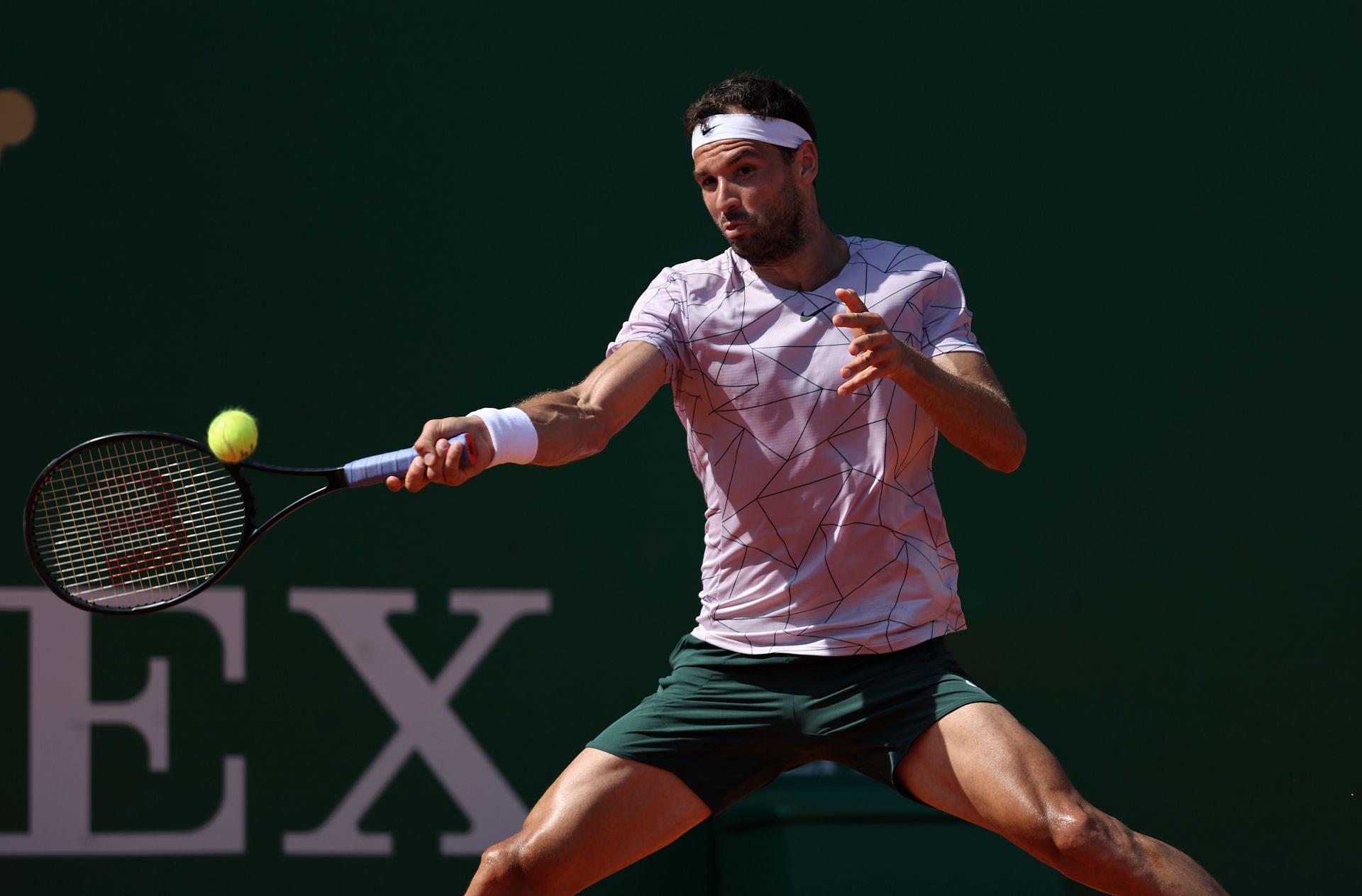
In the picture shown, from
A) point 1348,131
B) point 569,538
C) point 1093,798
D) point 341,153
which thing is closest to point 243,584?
point 569,538

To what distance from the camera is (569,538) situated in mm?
4102

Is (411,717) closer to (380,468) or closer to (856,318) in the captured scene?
(380,468)

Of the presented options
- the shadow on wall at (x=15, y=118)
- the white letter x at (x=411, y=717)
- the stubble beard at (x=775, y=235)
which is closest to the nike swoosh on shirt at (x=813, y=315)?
the stubble beard at (x=775, y=235)

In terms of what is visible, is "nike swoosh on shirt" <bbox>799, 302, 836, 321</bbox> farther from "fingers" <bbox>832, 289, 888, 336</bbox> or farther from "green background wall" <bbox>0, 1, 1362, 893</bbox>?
"green background wall" <bbox>0, 1, 1362, 893</bbox>

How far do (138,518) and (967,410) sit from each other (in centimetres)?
159

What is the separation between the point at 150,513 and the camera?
301cm

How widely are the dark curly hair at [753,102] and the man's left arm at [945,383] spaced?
504 mm

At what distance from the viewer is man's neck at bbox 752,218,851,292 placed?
2912 mm

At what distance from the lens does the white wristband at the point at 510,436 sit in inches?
95.3

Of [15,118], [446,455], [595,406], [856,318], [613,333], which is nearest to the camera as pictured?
[446,455]

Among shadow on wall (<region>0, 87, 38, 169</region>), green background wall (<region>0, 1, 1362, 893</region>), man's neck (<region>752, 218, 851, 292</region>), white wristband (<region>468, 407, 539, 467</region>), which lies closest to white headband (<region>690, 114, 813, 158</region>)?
man's neck (<region>752, 218, 851, 292</region>)

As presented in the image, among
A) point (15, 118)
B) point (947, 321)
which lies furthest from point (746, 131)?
point (15, 118)

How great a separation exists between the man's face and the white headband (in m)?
0.01

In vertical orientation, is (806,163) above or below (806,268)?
above
